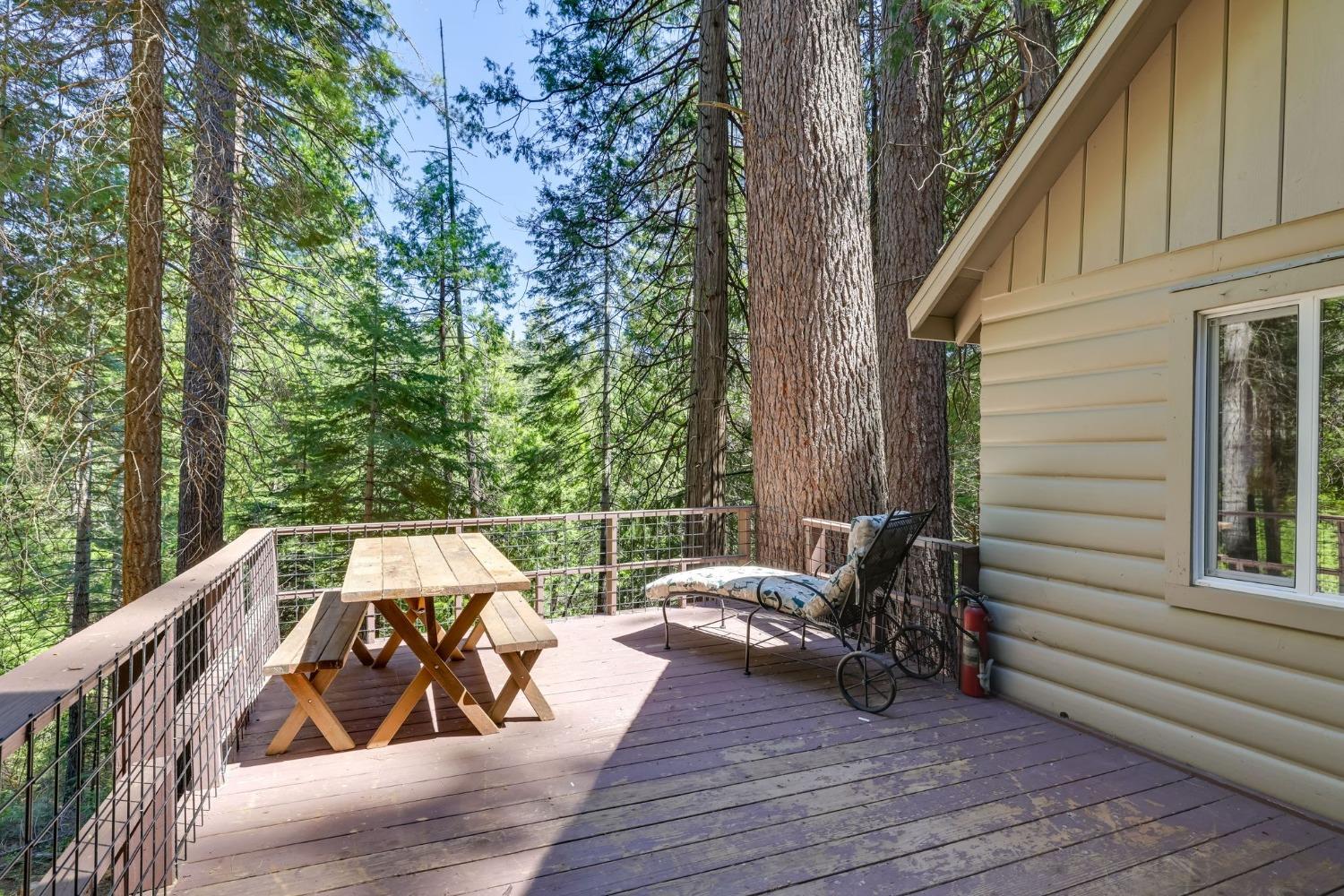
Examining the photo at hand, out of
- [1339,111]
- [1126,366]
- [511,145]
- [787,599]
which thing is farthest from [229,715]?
[511,145]

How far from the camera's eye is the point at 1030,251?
3977mm

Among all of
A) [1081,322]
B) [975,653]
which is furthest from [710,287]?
[975,653]

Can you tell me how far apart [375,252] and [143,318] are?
3708 mm

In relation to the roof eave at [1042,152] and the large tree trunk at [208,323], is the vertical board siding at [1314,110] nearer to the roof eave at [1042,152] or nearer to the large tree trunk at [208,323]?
the roof eave at [1042,152]

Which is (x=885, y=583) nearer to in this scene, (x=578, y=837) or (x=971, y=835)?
(x=971, y=835)

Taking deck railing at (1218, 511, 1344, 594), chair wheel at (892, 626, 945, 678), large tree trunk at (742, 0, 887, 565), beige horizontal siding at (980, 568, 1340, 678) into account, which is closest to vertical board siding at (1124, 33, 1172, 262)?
deck railing at (1218, 511, 1344, 594)

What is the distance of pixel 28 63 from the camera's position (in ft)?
12.6

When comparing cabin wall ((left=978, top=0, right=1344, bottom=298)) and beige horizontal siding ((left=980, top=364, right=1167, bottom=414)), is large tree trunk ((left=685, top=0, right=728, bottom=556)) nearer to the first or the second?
beige horizontal siding ((left=980, top=364, right=1167, bottom=414))

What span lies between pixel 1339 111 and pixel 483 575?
13.1 ft

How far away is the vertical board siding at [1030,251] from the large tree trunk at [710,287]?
420 centimetres

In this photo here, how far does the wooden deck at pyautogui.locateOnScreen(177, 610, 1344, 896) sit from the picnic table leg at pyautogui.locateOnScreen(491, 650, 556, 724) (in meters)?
0.09

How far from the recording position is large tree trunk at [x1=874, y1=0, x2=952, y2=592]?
7.03m

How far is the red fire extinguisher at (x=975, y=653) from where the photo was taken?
4066 mm

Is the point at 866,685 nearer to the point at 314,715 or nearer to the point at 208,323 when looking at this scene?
the point at 314,715
